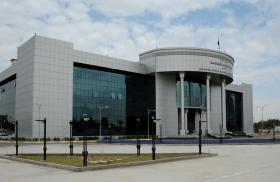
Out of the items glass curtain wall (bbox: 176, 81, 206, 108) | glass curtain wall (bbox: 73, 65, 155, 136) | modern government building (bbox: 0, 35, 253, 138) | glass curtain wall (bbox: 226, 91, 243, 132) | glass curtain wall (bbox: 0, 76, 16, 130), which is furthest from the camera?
glass curtain wall (bbox: 226, 91, 243, 132)

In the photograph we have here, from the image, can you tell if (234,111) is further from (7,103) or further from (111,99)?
(7,103)

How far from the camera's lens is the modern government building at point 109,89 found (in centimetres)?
8112

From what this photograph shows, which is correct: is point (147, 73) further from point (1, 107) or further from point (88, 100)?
point (1, 107)

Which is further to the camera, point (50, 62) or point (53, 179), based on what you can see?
point (50, 62)

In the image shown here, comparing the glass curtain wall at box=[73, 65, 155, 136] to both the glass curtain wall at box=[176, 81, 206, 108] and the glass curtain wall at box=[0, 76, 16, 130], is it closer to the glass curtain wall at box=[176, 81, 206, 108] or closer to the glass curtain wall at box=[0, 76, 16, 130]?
the glass curtain wall at box=[176, 81, 206, 108]

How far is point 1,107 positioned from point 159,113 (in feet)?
150

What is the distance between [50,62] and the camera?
81.6 metres

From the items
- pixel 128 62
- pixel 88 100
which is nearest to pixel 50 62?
pixel 88 100

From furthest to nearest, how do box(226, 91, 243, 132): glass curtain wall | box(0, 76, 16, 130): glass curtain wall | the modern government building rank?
box(226, 91, 243, 132): glass curtain wall, box(0, 76, 16, 130): glass curtain wall, the modern government building

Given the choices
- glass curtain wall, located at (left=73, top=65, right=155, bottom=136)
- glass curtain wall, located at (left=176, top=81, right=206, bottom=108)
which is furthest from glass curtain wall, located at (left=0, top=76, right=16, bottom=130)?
glass curtain wall, located at (left=176, top=81, right=206, bottom=108)

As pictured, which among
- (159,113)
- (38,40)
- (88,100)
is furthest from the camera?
(159,113)

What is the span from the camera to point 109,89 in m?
93.9

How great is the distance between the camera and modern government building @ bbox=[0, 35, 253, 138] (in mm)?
81125

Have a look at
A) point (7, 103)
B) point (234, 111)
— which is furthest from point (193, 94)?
point (7, 103)
